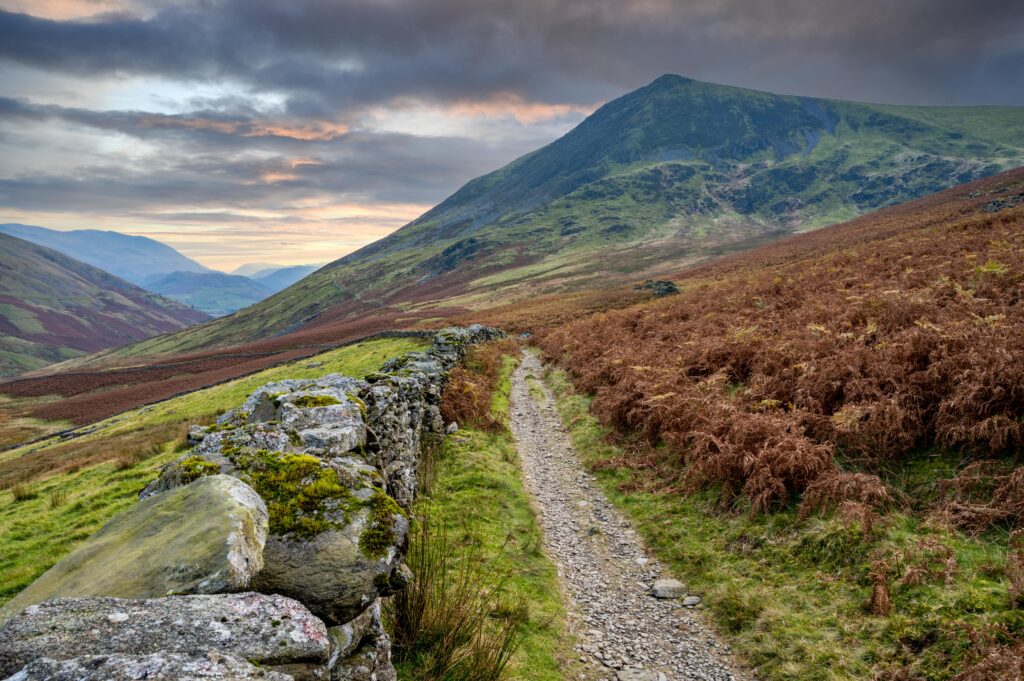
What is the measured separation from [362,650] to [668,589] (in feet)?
20.7

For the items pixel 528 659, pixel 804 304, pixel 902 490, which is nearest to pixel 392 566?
pixel 528 659

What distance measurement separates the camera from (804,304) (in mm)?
20250

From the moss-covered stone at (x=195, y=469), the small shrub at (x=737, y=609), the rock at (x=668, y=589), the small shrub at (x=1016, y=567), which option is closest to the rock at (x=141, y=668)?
the moss-covered stone at (x=195, y=469)

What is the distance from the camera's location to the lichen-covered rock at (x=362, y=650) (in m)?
5.22

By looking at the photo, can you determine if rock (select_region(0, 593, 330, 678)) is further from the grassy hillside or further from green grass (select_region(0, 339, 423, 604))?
green grass (select_region(0, 339, 423, 604))

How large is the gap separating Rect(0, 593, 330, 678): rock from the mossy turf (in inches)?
270

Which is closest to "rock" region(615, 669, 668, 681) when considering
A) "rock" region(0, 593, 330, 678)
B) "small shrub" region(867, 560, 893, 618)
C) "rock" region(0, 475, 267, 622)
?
"small shrub" region(867, 560, 893, 618)

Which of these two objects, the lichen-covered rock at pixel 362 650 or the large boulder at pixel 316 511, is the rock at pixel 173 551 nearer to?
the large boulder at pixel 316 511

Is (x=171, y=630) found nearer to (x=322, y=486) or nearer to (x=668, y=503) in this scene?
(x=322, y=486)

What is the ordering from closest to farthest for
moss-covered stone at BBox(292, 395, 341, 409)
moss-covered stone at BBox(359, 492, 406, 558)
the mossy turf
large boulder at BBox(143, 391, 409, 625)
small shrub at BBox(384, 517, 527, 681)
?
large boulder at BBox(143, 391, 409, 625) < moss-covered stone at BBox(359, 492, 406, 558) < small shrub at BBox(384, 517, 527, 681) < the mossy turf < moss-covered stone at BBox(292, 395, 341, 409)

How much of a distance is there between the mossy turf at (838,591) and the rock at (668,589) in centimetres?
28

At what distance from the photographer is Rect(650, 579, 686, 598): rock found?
9195 mm

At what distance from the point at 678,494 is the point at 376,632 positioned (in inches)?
350

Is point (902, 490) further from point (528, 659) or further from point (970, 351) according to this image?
point (528, 659)
